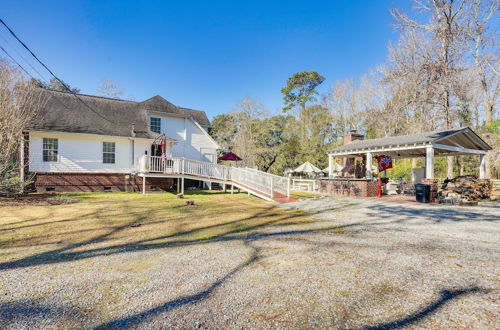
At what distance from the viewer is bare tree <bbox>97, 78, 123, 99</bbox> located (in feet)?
114

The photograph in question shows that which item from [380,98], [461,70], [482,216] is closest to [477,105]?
[461,70]

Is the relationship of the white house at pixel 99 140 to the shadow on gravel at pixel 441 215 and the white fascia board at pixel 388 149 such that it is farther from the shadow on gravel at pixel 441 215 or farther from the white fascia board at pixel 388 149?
the shadow on gravel at pixel 441 215

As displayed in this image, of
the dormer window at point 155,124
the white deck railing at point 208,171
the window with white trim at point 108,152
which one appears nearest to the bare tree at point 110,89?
the dormer window at point 155,124

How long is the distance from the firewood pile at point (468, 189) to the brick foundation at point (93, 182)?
16229 mm

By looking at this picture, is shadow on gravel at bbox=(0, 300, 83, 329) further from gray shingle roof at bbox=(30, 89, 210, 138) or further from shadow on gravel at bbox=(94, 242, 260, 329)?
gray shingle roof at bbox=(30, 89, 210, 138)

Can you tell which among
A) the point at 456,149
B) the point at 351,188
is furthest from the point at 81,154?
the point at 456,149

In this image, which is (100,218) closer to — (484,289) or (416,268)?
(416,268)

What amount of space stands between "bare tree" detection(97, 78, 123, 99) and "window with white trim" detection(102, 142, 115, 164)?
75.7 feet

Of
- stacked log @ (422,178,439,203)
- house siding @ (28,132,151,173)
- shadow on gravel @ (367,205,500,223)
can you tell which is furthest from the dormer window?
stacked log @ (422,178,439,203)

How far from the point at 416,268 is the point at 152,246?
4398mm

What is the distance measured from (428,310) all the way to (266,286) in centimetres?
170

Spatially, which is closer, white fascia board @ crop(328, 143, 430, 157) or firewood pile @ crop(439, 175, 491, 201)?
white fascia board @ crop(328, 143, 430, 157)

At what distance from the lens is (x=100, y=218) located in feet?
23.9

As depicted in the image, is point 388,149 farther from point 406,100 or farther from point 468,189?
point 406,100
